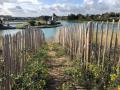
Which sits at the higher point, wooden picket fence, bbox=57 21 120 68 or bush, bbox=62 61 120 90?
wooden picket fence, bbox=57 21 120 68

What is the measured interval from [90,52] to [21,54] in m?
2.38

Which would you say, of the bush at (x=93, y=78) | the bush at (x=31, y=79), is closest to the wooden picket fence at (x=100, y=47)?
the bush at (x=93, y=78)

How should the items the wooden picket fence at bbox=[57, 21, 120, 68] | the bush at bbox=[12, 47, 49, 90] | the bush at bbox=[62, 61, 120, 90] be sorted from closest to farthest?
the bush at bbox=[12, 47, 49, 90]
the bush at bbox=[62, 61, 120, 90]
the wooden picket fence at bbox=[57, 21, 120, 68]

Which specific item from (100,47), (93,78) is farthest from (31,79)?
(100,47)

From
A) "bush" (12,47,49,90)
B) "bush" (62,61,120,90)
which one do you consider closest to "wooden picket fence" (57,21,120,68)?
"bush" (62,61,120,90)

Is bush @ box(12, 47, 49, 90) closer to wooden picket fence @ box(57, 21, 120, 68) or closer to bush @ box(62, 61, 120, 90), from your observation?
bush @ box(62, 61, 120, 90)

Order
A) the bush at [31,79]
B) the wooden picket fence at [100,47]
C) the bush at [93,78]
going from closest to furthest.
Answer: the bush at [31,79] → the bush at [93,78] → the wooden picket fence at [100,47]

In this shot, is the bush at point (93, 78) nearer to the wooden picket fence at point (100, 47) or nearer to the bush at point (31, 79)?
the wooden picket fence at point (100, 47)

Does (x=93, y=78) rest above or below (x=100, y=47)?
below

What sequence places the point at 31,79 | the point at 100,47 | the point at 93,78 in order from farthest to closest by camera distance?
1. the point at 100,47
2. the point at 93,78
3. the point at 31,79

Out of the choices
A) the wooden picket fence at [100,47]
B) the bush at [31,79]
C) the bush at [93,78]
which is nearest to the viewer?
the bush at [31,79]

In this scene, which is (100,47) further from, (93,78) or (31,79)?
(31,79)

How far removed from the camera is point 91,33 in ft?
35.7

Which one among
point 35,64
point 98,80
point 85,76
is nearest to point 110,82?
point 98,80
